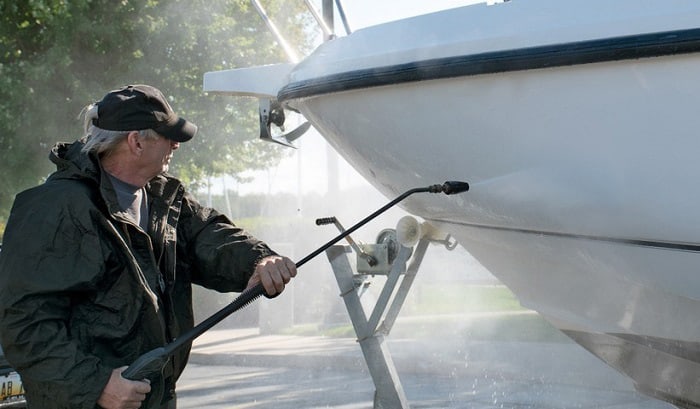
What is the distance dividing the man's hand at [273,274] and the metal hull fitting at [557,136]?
804 millimetres

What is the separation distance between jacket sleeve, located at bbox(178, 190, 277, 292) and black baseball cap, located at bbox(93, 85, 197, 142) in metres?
0.36

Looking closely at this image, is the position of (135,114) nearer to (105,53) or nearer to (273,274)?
(273,274)

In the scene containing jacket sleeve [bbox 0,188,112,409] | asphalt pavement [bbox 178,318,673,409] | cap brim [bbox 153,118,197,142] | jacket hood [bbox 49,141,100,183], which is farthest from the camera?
asphalt pavement [bbox 178,318,673,409]

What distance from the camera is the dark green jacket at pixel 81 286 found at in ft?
8.29

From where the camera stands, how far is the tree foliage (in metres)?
12.1

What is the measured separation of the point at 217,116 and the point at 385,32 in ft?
32.4

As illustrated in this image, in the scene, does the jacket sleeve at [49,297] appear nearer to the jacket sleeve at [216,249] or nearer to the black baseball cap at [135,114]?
the black baseball cap at [135,114]

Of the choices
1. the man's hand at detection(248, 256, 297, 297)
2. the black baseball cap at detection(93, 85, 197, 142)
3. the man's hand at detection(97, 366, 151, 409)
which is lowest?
the man's hand at detection(97, 366, 151, 409)

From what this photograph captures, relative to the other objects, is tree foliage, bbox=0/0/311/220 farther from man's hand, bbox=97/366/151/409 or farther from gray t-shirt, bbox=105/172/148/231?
man's hand, bbox=97/366/151/409

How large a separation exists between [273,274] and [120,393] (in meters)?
0.56

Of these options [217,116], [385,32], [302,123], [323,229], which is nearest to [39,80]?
[217,116]

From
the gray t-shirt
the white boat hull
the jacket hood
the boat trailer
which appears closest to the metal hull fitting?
the white boat hull

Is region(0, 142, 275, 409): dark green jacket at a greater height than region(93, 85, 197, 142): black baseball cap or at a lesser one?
lesser

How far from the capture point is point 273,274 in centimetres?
284
